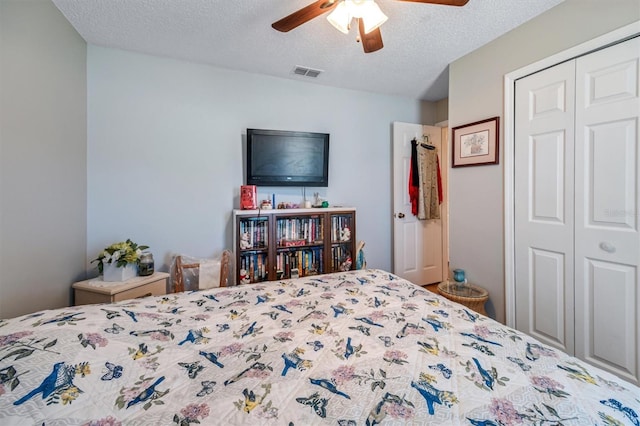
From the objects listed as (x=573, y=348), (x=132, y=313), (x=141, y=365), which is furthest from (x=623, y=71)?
(x=132, y=313)

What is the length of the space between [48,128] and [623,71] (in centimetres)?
347

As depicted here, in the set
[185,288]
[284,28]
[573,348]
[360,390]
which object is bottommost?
[573,348]

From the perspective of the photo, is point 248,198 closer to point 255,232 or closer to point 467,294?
point 255,232

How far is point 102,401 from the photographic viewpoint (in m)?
0.72

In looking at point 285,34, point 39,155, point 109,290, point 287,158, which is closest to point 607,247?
point 287,158

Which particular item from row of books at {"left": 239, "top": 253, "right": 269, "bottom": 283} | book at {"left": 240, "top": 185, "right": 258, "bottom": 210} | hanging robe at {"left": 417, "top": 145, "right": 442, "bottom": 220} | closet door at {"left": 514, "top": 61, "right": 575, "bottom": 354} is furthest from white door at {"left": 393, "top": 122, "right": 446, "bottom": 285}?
book at {"left": 240, "top": 185, "right": 258, "bottom": 210}

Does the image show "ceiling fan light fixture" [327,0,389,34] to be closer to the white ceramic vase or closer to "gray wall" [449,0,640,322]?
"gray wall" [449,0,640,322]

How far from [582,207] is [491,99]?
1.07m

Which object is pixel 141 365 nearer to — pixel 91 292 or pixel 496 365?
pixel 496 365

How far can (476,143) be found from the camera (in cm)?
241

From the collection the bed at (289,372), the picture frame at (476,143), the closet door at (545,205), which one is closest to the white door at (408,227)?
the picture frame at (476,143)

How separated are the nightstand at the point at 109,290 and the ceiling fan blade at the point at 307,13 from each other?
6.56 ft

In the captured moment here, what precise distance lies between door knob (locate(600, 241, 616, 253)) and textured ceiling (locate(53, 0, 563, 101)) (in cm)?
159

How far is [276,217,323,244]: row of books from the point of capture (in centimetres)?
272
